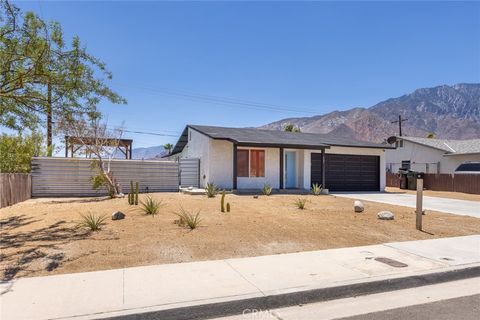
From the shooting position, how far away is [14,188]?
13.2 metres

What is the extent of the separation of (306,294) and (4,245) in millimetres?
5698

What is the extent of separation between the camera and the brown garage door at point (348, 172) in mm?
20562

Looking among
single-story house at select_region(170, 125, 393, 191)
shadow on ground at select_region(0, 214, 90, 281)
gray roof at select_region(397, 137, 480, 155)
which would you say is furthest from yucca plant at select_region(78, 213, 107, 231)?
gray roof at select_region(397, 137, 480, 155)

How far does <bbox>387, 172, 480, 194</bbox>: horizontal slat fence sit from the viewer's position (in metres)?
22.6

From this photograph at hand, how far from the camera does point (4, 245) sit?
258 inches

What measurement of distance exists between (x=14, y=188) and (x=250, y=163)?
1091 cm

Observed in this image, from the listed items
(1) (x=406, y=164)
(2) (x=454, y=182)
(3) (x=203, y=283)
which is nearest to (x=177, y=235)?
(3) (x=203, y=283)

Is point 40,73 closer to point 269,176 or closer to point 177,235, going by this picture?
point 177,235

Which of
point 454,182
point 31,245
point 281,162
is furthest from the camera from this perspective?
point 454,182

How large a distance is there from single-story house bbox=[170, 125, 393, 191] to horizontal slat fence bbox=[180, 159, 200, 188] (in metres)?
0.47

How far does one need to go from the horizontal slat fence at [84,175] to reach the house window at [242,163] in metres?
3.42

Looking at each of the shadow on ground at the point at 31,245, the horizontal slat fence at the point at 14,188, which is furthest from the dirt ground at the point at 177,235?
the horizontal slat fence at the point at 14,188

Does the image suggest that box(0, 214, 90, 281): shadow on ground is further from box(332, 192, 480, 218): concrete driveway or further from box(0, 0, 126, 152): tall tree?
box(332, 192, 480, 218): concrete driveway

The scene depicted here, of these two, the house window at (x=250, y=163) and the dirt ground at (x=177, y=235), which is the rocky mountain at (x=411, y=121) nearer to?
the house window at (x=250, y=163)
